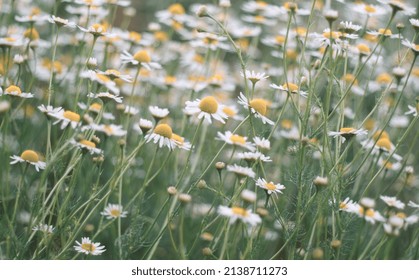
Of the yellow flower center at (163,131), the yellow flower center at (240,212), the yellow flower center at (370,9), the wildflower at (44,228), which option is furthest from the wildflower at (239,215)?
the yellow flower center at (370,9)

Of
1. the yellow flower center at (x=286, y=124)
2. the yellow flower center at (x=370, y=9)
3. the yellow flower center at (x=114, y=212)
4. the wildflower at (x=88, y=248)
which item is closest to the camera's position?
the wildflower at (x=88, y=248)

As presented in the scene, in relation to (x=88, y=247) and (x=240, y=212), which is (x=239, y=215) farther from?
(x=88, y=247)

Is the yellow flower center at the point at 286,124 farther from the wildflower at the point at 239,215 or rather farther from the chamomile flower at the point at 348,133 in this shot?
the wildflower at the point at 239,215

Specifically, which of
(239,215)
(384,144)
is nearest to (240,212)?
(239,215)

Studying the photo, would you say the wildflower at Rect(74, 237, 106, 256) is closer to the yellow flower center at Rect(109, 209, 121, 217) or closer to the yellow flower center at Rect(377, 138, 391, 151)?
the yellow flower center at Rect(109, 209, 121, 217)

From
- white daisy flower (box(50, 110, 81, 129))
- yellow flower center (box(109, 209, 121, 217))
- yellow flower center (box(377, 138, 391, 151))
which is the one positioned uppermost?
white daisy flower (box(50, 110, 81, 129))

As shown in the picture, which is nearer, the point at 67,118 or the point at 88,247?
the point at 67,118

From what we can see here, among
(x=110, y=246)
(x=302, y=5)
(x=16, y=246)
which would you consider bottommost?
(x=110, y=246)

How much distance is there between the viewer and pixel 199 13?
6.45 feet

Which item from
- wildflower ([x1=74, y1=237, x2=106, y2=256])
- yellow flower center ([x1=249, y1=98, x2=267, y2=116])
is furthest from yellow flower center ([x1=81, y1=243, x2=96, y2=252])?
yellow flower center ([x1=249, y1=98, x2=267, y2=116])

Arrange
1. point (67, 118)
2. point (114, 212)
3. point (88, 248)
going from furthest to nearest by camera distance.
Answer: point (114, 212)
point (88, 248)
point (67, 118)
